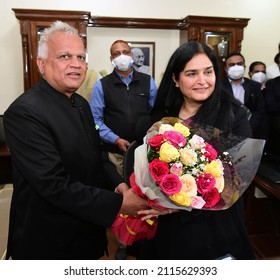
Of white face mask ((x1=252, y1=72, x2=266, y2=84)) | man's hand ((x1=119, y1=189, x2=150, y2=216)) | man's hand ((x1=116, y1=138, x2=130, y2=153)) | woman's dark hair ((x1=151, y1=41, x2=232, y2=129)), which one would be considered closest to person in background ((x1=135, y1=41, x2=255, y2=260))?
woman's dark hair ((x1=151, y1=41, x2=232, y2=129))

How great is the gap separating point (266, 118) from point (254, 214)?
3.01 ft

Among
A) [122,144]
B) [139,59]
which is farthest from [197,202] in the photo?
[139,59]

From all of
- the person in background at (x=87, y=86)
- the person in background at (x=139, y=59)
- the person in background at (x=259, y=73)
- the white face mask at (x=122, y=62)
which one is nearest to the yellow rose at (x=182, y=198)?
the white face mask at (x=122, y=62)

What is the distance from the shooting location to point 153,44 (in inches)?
174

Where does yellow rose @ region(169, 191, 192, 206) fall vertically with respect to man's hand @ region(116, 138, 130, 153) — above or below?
above

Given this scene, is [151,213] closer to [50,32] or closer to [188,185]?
[188,185]

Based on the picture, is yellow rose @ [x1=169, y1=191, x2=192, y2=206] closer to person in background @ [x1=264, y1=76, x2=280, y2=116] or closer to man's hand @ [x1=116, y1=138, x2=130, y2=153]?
man's hand @ [x1=116, y1=138, x2=130, y2=153]

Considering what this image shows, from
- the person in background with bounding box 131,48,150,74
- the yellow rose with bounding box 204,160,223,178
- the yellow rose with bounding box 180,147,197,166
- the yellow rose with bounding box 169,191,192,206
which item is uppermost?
the person in background with bounding box 131,48,150,74

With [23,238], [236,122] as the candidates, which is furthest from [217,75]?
[23,238]

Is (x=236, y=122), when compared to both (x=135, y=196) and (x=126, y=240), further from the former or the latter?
(x=126, y=240)

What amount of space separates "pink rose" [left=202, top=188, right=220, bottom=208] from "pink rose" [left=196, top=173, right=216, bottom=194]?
2 cm

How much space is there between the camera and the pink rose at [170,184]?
0.94m

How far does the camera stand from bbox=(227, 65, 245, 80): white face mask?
319cm

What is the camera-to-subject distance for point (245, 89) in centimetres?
314
